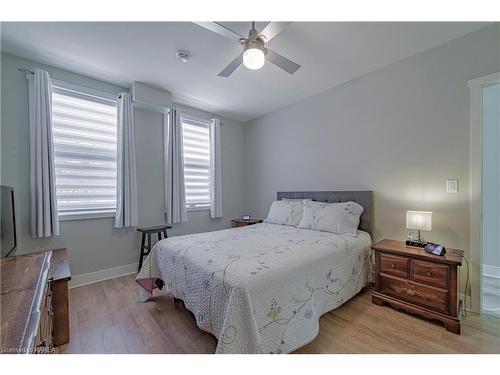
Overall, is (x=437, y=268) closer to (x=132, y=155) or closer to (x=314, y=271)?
(x=314, y=271)

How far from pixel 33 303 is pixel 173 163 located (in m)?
2.56

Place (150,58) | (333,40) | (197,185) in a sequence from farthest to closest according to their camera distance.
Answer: (197,185)
(150,58)
(333,40)

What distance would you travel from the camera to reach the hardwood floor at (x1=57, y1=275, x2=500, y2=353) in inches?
60.6

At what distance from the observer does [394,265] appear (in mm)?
2027

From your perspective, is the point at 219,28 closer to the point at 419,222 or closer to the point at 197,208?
the point at 419,222

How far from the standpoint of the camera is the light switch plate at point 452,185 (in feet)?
6.79

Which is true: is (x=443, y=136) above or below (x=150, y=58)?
below

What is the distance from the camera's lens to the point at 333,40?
2066 mm

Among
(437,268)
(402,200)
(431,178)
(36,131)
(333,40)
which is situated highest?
(333,40)

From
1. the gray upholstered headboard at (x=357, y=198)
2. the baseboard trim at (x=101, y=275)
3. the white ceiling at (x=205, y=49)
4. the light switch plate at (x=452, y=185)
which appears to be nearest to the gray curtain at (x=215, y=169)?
the white ceiling at (x=205, y=49)

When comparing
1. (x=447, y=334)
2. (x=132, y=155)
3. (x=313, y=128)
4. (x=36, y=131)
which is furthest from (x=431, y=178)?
(x=36, y=131)

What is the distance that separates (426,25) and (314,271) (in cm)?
242

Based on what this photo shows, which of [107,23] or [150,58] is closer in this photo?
[107,23]

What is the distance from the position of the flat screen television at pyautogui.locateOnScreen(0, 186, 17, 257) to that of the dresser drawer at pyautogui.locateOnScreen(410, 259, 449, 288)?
3549mm
